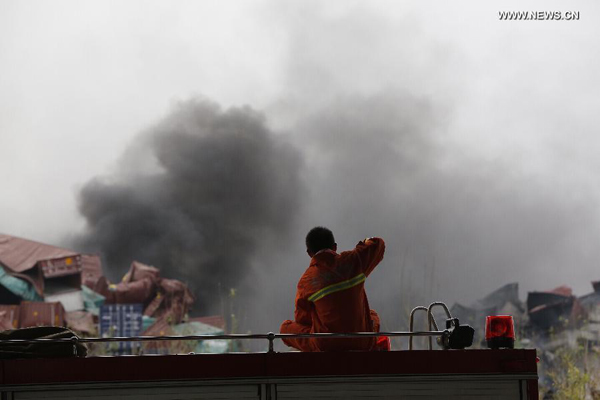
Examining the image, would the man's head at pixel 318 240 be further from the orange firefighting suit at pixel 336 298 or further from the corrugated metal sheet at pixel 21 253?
the corrugated metal sheet at pixel 21 253

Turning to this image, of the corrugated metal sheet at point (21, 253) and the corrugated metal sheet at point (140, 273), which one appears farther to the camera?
the corrugated metal sheet at point (140, 273)

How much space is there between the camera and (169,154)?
71.0 ft

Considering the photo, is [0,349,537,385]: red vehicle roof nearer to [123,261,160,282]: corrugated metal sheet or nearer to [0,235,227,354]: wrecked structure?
[0,235,227,354]: wrecked structure

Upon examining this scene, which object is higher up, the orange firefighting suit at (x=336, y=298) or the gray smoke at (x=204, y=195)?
the gray smoke at (x=204, y=195)

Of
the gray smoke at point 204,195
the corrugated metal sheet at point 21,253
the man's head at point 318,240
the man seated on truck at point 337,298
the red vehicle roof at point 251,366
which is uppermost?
the gray smoke at point 204,195

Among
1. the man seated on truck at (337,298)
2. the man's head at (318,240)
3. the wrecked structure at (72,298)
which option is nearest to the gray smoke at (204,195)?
the wrecked structure at (72,298)

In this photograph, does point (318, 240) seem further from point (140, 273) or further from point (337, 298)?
point (140, 273)

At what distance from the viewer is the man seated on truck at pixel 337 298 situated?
383cm

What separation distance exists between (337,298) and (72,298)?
16.0m

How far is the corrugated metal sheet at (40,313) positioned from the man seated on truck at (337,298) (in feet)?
51.5

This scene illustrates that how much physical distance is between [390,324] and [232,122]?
23.4 feet

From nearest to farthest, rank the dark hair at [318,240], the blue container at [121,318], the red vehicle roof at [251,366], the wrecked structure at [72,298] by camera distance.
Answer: the red vehicle roof at [251,366], the dark hair at [318,240], the wrecked structure at [72,298], the blue container at [121,318]

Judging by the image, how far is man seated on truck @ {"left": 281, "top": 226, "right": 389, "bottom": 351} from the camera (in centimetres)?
383

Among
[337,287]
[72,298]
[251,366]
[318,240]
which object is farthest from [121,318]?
[251,366]
